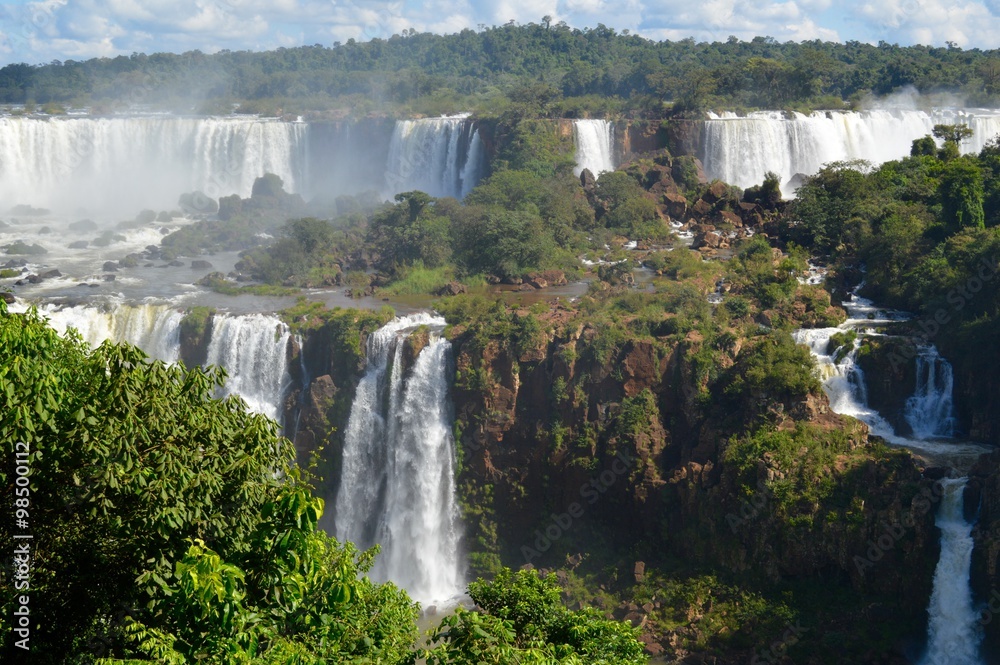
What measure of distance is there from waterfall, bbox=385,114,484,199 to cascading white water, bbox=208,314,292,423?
2049 centimetres

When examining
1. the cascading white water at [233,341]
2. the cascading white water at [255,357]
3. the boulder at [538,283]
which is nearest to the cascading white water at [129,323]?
the cascading white water at [233,341]

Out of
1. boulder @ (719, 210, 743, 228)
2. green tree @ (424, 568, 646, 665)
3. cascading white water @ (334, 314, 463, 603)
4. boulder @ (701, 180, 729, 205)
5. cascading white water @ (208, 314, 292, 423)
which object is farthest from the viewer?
boulder @ (701, 180, 729, 205)

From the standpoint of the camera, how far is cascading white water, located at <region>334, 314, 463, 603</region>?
2511 cm

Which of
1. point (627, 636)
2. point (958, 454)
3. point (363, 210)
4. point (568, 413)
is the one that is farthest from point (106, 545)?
point (363, 210)

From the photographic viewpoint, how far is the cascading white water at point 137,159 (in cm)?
5244

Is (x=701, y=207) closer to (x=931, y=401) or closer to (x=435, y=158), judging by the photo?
(x=435, y=158)

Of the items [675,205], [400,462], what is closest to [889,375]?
[400,462]

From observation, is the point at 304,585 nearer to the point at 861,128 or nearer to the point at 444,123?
the point at 444,123

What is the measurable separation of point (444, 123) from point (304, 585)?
1621 inches

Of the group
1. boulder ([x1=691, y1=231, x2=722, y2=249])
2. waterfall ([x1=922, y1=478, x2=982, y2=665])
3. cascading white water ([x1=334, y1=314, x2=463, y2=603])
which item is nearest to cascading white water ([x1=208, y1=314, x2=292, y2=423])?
cascading white water ([x1=334, y1=314, x2=463, y2=603])

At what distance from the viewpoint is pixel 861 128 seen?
4856 centimetres

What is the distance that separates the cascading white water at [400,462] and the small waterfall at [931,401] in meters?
11.0

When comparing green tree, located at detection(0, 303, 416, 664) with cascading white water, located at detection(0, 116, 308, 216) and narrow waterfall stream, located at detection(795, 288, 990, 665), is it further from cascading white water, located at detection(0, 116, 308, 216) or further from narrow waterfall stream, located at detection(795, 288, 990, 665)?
cascading white water, located at detection(0, 116, 308, 216)

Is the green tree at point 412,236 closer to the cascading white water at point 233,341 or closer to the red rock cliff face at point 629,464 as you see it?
the cascading white water at point 233,341
